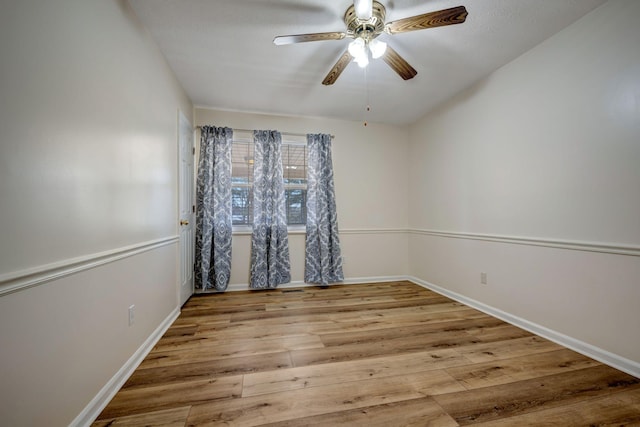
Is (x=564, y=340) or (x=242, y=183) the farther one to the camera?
(x=242, y=183)

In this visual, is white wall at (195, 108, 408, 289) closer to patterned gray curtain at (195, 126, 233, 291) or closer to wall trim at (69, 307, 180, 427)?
patterned gray curtain at (195, 126, 233, 291)

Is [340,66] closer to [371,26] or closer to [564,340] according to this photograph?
[371,26]

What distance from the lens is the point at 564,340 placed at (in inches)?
73.7

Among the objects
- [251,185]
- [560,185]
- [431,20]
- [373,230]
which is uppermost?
[431,20]

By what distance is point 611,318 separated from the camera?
1638 mm

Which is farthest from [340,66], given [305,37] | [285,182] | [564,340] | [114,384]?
[564,340]

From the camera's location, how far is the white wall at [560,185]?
5.19ft

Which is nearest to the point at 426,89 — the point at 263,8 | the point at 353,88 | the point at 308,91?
the point at 353,88

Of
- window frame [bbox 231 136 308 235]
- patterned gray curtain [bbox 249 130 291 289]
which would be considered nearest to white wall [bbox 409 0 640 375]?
window frame [bbox 231 136 308 235]

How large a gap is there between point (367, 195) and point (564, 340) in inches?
98.6

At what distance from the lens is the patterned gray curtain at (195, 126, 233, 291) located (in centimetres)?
313

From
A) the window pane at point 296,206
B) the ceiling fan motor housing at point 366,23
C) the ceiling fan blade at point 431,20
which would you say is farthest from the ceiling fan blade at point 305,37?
the window pane at point 296,206

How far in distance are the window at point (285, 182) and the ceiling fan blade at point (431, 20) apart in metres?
2.12

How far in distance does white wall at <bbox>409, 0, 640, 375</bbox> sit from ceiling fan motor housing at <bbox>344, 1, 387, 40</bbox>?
145 centimetres
